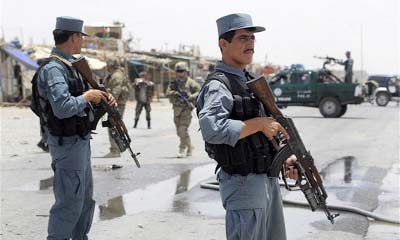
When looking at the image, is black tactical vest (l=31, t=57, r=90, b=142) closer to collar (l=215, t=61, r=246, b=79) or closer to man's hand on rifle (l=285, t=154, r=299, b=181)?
collar (l=215, t=61, r=246, b=79)

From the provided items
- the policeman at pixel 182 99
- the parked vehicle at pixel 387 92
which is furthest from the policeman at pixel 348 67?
the policeman at pixel 182 99

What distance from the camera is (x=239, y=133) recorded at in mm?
2770

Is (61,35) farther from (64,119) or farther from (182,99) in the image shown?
(182,99)

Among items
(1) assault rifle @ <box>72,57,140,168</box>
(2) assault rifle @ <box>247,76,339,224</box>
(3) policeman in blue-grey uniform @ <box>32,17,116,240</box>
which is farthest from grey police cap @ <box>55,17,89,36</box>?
(2) assault rifle @ <box>247,76,339,224</box>

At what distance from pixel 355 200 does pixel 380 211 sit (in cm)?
51

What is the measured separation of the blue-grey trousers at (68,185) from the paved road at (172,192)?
3.29 ft

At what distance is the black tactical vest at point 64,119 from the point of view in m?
4.04

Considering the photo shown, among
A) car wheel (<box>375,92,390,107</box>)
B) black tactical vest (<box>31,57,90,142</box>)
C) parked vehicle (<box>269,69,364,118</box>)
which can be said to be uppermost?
black tactical vest (<box>31,57,90,142</box>)

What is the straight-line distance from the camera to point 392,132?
49.6ft

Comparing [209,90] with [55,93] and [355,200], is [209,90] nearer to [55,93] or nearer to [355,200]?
[55,93]

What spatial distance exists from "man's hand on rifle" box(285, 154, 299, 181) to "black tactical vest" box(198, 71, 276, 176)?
15cm

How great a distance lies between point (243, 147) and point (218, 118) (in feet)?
0.71

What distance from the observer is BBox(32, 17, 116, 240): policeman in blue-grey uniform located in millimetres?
3891

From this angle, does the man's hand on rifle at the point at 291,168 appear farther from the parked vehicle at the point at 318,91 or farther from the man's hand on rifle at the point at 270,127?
the parked vehicle at the point at 318,91
